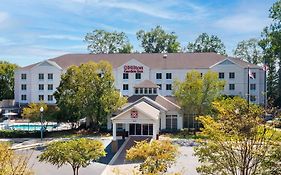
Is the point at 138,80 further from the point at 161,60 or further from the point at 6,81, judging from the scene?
the point at 6,81

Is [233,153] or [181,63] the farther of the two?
[181,63]

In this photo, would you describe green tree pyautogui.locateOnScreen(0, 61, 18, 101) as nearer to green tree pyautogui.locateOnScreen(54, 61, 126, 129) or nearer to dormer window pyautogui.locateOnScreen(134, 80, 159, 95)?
green tree pyautogui.locateOnScreen(54, 61, 126, 129)

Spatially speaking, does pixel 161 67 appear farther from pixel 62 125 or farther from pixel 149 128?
pixel 149 128

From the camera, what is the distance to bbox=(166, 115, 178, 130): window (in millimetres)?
43781

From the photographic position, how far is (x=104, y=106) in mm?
40719

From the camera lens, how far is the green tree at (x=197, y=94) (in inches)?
1615

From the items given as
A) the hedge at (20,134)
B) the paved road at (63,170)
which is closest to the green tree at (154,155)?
the paved road at (63,170)

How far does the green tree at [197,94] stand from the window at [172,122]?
1.74 m

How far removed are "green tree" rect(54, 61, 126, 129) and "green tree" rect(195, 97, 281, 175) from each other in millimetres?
25527

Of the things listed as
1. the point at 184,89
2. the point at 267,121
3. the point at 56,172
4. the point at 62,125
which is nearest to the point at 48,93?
the point at 62,125

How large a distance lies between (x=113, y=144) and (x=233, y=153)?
18308 mm

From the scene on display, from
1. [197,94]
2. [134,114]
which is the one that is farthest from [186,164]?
[197,94]

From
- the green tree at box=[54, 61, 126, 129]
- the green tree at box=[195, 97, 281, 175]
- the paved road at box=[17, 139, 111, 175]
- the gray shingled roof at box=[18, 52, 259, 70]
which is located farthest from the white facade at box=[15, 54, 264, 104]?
the green tree at box=[195, 97, 281, 175]

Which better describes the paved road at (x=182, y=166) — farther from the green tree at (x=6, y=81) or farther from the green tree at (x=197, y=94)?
the green tree at (x=6, y=81)
